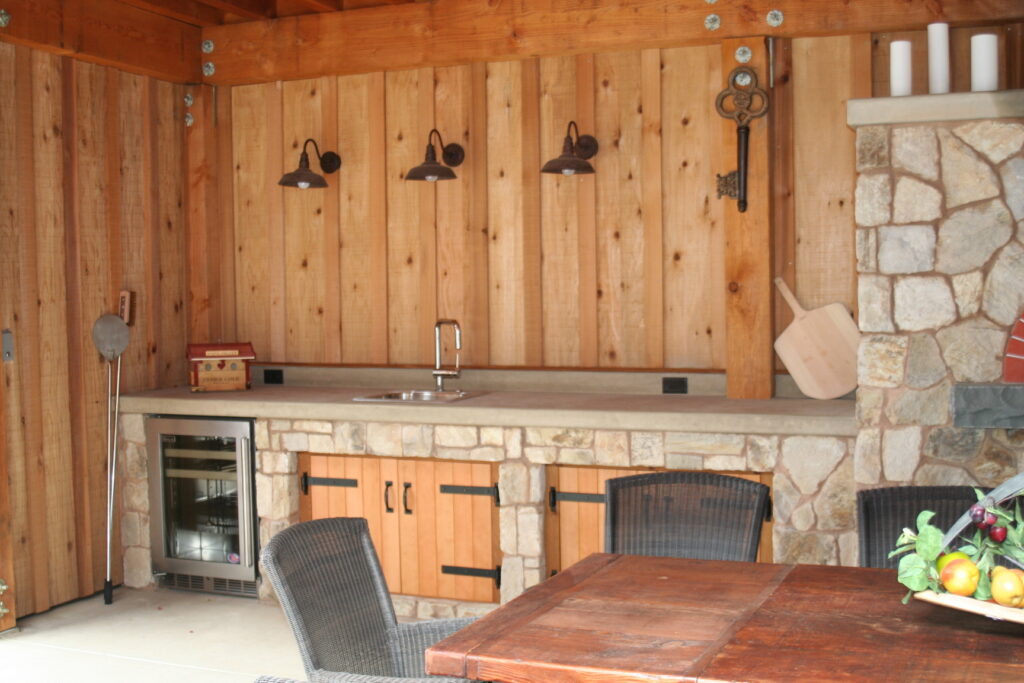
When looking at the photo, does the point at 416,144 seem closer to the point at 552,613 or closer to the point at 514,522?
the point at 514,522

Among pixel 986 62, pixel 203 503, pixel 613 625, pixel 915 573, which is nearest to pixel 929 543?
pixel 915 573

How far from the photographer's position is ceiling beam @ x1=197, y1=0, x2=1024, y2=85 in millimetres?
4699

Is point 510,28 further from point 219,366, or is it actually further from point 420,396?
point 219,366

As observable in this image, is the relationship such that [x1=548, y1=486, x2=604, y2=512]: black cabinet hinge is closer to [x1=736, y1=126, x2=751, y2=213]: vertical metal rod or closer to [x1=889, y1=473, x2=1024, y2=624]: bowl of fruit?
[x1=736, y1=126, x2=751, y2=213]: vertical metal rod

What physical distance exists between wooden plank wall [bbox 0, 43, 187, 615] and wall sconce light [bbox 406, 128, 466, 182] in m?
1.49

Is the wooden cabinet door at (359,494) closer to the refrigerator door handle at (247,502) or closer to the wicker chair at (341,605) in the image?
the refrigerator door handle at (247,502)

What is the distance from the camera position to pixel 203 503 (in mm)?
5367

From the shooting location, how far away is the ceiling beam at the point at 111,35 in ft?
16.1

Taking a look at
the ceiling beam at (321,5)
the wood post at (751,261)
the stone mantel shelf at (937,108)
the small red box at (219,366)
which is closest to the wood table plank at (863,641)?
the stone mantel shelf at (937,108)

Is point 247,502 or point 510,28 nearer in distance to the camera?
point 247,502

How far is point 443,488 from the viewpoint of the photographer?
16.0 feet

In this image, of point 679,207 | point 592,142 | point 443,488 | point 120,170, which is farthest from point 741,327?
point 120,170

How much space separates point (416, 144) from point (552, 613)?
371 centimetres

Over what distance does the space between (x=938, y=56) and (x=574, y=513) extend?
235 cm
